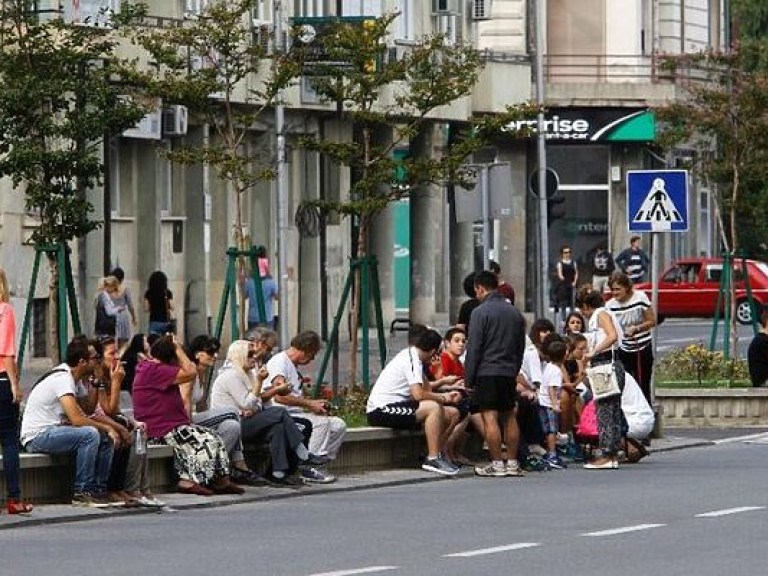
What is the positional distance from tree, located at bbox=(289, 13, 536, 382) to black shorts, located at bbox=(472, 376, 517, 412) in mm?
6407

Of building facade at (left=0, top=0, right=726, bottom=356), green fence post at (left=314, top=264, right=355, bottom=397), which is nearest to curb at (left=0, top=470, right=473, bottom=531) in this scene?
green fence post at (left=314, top=264, right=355, bottom=397)

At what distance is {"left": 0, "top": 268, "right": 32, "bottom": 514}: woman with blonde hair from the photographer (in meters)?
20.9

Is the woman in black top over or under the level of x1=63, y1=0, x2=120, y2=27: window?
under

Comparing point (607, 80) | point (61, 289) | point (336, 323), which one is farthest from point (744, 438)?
point (607, 80)

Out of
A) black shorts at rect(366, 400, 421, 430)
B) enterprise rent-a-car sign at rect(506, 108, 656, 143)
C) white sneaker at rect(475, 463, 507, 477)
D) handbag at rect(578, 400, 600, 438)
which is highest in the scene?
enterprise rent-a-car sign at rect(506, 108, 656, 143)

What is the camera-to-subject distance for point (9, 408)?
833 inches

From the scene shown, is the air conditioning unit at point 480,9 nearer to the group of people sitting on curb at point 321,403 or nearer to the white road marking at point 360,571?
the group of people sitting on curb at point 321,403

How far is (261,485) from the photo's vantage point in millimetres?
24203

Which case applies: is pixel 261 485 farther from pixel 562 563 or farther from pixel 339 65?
pixel 339 65

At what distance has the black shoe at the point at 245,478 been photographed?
948 inches

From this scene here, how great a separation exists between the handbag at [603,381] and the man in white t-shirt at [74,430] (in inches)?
269

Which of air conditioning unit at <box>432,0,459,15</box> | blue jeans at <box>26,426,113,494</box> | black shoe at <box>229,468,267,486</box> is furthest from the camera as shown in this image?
air conditioning unit at <box>432,0,459,15</box>

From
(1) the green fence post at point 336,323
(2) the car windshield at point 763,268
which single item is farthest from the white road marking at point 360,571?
(2) the car windshield at point 763,268

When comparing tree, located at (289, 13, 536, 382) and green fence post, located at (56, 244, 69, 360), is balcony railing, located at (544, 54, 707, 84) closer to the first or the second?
tree, located at (289, 13, 536, 382)
